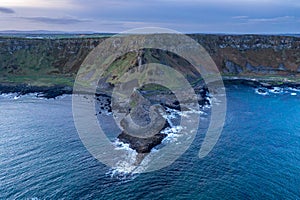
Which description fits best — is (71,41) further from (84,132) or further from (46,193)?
(46,193)

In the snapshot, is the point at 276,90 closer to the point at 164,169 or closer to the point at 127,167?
the point at 164,169

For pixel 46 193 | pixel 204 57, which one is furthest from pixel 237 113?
pixel 204 57

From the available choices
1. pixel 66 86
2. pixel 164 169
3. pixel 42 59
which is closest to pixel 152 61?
pixel 66 86

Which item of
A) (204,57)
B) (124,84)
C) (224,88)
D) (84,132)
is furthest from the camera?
(204,57)

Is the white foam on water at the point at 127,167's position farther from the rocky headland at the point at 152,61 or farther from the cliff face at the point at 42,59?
the cliff face at the point at 42,59

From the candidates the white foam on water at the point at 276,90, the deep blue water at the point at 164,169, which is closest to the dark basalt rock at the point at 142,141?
the deep blue water at the point at 164,169

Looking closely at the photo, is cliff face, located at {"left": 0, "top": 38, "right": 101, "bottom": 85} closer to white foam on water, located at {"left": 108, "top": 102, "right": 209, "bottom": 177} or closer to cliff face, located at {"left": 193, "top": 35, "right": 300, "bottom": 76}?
cliff face, located at {"left": 193, "top": 35, "right": 300, "bottom": 76}
